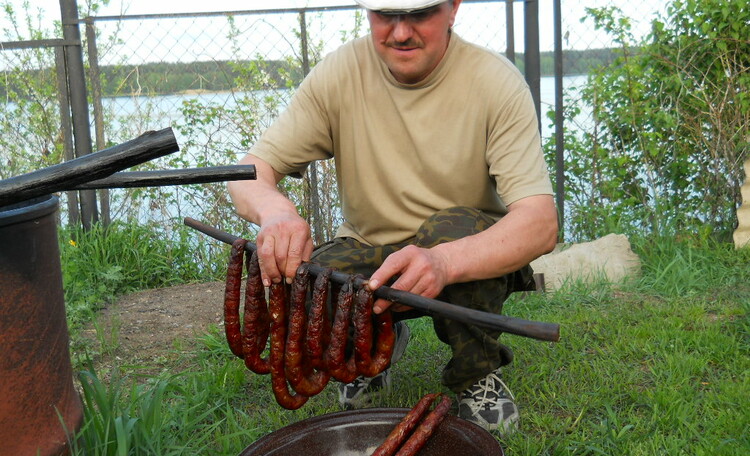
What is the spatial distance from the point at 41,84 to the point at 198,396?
3.86 m

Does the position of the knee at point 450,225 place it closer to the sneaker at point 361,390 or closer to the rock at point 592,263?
the sneaker at point 361,390

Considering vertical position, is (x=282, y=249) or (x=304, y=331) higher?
(x=282, y=249)

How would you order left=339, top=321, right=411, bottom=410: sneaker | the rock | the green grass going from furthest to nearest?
the rock → left=339, top=321, right=411, bottom=410: sneaker → the green grass

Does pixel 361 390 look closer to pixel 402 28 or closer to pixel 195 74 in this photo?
pixel 402 28

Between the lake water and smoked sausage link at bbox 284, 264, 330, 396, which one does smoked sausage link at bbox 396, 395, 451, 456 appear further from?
the lake water

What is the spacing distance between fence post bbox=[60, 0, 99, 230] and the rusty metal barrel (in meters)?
4.01

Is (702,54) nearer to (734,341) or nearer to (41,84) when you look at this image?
(734,341)

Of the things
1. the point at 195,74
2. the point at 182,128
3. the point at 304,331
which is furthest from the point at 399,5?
the point at 182,128

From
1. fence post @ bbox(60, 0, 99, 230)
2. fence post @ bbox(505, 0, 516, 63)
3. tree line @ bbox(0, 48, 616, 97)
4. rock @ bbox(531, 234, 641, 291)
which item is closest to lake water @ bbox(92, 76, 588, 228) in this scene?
tree line @ bbox(0, 48, 616, 97)

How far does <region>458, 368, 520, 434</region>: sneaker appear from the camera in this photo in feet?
11.8

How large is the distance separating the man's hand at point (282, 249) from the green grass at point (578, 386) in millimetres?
778

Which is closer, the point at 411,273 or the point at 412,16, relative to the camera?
the point at 411,273

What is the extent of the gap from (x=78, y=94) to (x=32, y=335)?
14.5ft

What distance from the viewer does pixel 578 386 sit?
4.07 metres
